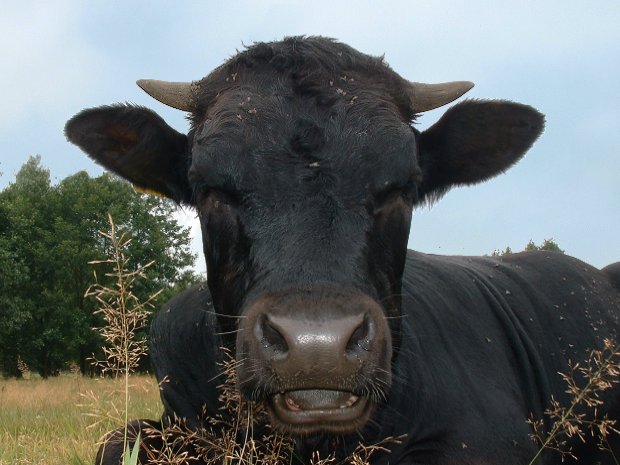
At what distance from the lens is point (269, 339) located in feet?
9.18

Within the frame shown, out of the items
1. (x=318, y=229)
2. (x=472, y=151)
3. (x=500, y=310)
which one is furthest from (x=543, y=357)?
(x=318, y=229)

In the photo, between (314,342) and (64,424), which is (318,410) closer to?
(314,342)

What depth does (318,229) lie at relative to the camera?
322 cm

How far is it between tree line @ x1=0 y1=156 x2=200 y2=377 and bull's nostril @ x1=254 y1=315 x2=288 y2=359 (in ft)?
131

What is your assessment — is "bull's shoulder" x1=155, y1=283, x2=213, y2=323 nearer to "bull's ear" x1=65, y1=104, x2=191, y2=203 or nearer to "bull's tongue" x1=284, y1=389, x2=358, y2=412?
"bull's ear" x1=65, y1=104, x2=191, y2=203

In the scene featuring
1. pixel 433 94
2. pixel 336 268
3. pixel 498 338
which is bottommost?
pixel 498 338

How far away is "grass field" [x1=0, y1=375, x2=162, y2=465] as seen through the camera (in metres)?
3.38

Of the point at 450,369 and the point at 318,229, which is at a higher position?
the point at 318,229

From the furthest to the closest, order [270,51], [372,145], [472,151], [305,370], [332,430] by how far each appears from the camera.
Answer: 1. [472,151]
2. [270,51]
3. [372,145]
4. [332,430]
5. [305,370]

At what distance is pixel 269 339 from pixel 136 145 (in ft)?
7.09

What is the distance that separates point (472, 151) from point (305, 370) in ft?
8.55

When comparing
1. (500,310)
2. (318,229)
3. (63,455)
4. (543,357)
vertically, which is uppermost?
(318,229)

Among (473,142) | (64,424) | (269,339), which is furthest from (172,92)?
(64,424)

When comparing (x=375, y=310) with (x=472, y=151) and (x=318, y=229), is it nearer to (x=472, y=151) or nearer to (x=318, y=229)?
(x=318, y=229)
